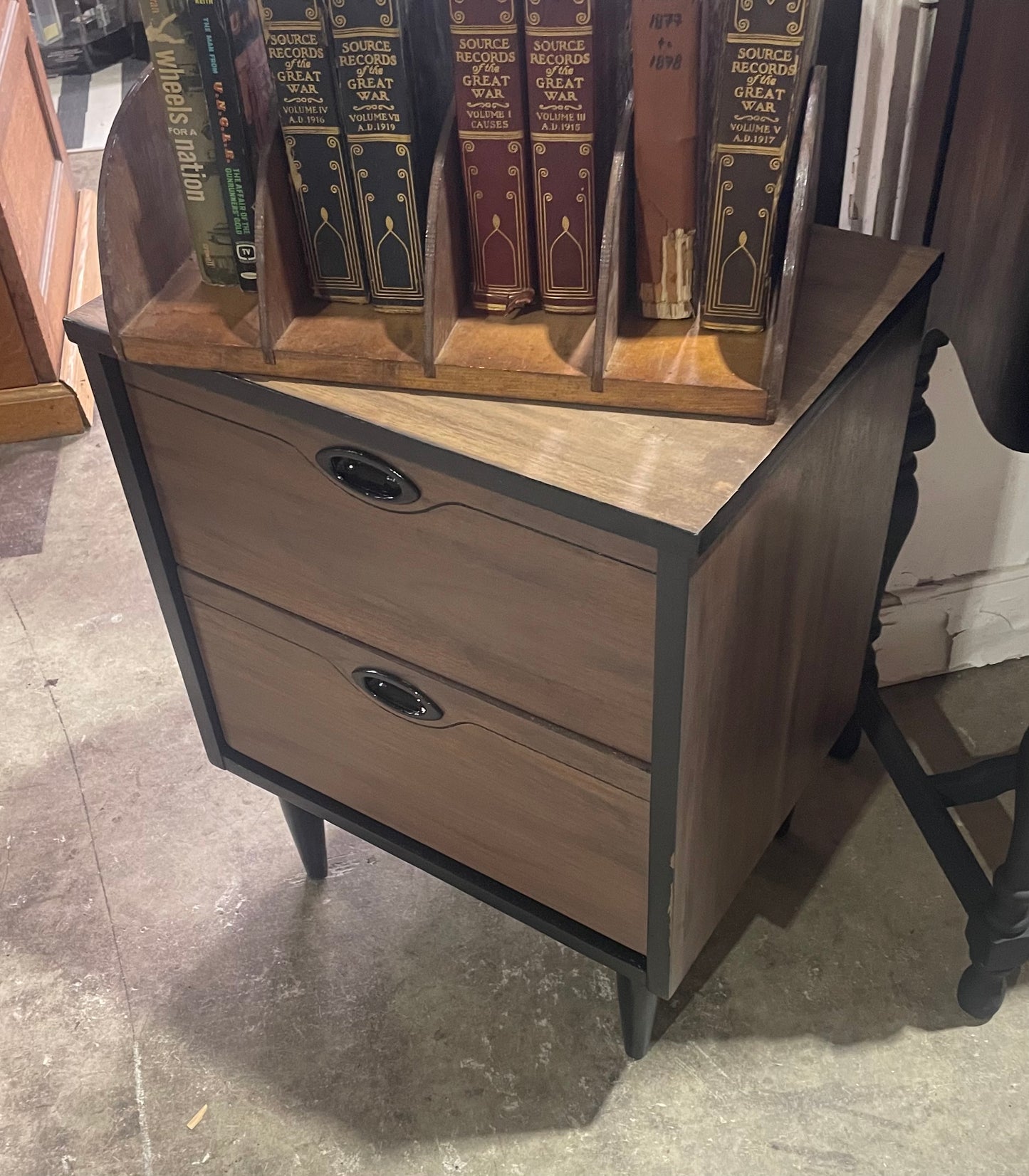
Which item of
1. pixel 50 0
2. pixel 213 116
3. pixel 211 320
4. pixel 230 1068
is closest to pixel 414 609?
pixel 211 320

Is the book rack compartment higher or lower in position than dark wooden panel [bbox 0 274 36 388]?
higher

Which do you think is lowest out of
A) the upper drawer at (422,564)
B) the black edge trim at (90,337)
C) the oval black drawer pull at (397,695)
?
the oval black drawer pull at (397,695)

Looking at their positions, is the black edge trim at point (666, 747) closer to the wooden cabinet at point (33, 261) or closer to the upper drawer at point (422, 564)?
the upper drawer at point (422, 564)

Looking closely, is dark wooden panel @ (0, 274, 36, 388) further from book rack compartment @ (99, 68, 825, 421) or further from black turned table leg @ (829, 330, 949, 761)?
black turned table leg @ (829, 330, 949, 761)

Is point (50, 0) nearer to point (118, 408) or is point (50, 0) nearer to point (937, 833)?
point (118, 408)

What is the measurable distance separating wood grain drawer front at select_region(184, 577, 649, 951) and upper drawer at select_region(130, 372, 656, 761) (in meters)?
0.05

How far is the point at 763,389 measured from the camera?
79 cm

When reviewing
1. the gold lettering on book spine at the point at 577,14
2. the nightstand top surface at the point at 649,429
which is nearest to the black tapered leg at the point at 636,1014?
the nightstand top surface at the point at 649,429

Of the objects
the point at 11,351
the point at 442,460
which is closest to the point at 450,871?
the point at 442,460

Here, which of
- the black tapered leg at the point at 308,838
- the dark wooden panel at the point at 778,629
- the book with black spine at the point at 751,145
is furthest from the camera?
the black tapered leg at the point at 308,838

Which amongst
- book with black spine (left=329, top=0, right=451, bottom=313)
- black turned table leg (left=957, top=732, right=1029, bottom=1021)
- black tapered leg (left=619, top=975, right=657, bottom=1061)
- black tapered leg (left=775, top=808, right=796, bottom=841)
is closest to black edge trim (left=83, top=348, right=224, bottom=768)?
book with black spine (left=329, top=0, right=451, bottom=313)

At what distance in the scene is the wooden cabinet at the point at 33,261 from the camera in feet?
6.55

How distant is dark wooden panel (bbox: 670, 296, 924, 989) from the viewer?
32.9 inches

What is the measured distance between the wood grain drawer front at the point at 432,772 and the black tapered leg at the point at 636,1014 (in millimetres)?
119
